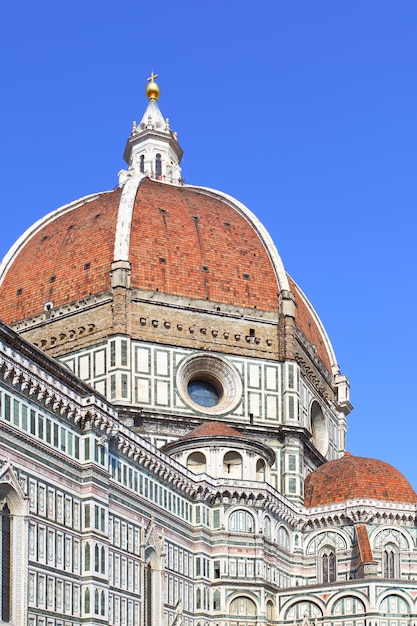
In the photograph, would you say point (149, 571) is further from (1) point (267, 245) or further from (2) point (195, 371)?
(1) point (267, 245)

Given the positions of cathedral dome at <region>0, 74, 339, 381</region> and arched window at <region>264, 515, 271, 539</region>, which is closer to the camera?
arched window at <region>264, 515, 271, 539</region>

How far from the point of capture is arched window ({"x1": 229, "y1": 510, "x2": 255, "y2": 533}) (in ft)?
202

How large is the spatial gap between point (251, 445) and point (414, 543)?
454 inches

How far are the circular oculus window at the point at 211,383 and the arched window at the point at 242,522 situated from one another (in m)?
8.65

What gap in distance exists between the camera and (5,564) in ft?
137

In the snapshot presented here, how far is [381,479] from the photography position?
6856 centimetres

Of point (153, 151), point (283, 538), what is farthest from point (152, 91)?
point (283, 538)

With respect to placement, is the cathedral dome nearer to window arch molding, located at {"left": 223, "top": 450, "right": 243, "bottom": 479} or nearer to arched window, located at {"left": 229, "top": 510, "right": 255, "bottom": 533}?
window arch molding, located at {"left": 223, "top": 450, "right": 243, "bottom": 479}

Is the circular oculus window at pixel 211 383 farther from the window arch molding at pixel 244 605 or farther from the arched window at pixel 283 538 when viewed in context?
the window arch molding at pixel 244 605

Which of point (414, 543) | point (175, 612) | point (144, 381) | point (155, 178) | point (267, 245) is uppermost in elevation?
point (155, 178)

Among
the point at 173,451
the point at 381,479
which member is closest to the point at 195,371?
the point at 173,451

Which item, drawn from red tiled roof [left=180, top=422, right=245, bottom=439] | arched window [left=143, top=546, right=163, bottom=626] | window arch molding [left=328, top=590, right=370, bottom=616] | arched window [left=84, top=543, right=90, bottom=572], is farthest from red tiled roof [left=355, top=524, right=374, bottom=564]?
arched window [left=84, top=543, right=90, bottom=572]

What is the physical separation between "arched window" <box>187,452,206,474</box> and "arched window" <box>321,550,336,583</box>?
9.83 meters

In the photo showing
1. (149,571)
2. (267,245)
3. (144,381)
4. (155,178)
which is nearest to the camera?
(149,571)
